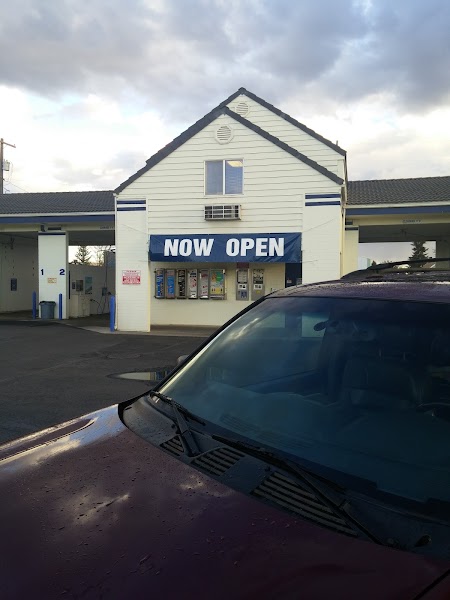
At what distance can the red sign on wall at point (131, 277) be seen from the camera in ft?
55.6

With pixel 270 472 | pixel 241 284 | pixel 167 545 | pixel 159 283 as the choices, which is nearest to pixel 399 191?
pixel 241 284

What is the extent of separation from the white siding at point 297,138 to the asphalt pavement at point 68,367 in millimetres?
7204

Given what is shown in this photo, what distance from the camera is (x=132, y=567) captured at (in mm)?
1217

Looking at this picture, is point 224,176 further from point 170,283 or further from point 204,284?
point 170,283

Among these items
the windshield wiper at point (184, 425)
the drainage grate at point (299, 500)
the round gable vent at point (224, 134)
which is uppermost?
the round gable vent at point (224, 134)

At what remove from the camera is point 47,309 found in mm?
20938

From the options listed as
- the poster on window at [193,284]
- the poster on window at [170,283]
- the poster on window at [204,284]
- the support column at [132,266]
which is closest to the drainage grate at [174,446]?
the support column at [132,266]

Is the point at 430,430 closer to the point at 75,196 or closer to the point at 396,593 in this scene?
the point at 396,593

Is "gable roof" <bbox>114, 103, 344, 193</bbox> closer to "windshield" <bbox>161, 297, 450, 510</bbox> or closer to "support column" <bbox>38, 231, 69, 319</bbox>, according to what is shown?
"support column" <bbox>38, 231, 69, 319</bbox>

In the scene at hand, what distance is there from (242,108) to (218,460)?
18.3 metres

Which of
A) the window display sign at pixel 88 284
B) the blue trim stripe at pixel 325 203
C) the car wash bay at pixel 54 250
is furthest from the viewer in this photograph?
the window display sign at pixel 88 284

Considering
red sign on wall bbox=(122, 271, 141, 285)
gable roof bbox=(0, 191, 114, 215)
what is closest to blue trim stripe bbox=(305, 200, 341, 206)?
red sign on wall bbox=(122, 271, 141, 285)

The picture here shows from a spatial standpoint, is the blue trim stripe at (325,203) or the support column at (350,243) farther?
the support column at (350,243)

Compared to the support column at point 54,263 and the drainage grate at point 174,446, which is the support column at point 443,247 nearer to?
the support column at point 54,263
